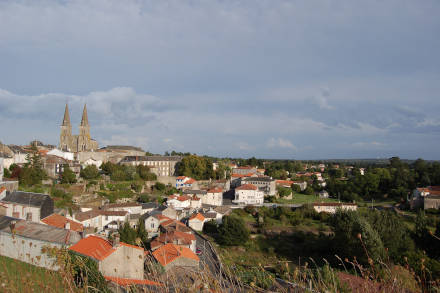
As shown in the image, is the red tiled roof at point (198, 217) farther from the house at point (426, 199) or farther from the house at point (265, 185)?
the house at point (426, 199)

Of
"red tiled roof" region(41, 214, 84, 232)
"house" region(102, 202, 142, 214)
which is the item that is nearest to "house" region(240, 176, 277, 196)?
"house" region(102, 202, 142, 214)

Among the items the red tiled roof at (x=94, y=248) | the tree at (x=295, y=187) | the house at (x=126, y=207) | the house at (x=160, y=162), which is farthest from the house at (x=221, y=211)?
the tree at (x=295, y=187)

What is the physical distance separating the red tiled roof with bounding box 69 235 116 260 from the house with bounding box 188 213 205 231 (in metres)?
17.1

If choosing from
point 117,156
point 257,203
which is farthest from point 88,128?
point 257,203

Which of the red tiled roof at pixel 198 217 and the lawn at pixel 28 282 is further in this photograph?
the red tiled roof at pixel 198 217

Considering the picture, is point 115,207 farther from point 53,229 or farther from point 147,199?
point 53,229

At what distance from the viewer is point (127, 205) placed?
31.4 metres

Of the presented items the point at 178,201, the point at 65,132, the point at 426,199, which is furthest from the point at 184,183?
the point at 426,199

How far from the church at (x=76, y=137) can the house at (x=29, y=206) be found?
104ft

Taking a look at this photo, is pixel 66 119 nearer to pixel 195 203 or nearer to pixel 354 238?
pixel 195 203

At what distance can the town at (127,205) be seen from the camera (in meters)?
14.3

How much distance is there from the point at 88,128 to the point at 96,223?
34.0 m

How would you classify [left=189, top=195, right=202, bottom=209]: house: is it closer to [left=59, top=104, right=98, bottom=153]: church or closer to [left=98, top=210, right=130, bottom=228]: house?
[left=98, top=210, right=130, bottom=228]: house

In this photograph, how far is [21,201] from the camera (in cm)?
2272
